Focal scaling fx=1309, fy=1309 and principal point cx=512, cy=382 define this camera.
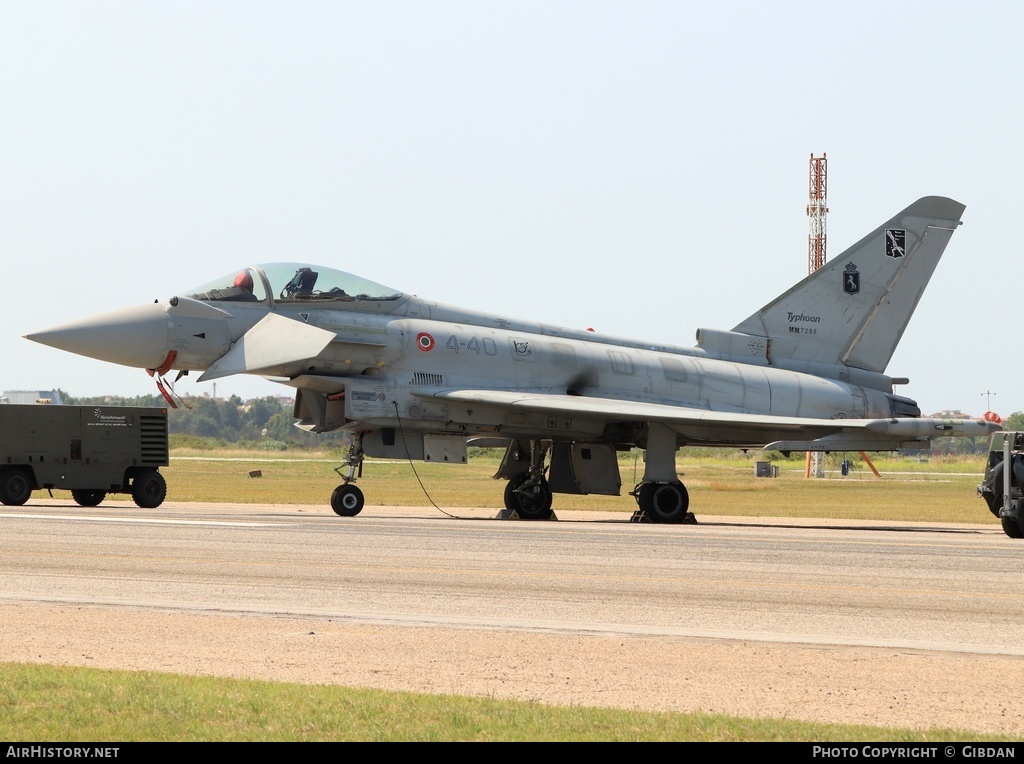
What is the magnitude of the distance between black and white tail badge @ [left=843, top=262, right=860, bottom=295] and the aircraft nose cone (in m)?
14.4

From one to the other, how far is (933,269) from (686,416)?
25.6 feet

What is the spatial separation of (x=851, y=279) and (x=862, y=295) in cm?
42

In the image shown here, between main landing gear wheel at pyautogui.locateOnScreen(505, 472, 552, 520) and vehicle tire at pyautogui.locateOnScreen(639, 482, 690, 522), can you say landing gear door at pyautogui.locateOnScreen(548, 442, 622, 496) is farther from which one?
vehicle tire at pyautogui.locateOnScreen(639, 482, 690, 522)

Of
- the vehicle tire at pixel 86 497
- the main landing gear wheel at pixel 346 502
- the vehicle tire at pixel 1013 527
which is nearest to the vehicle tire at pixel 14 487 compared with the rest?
the vehicle tire at pixel 86 497

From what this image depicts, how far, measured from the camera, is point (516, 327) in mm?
26438

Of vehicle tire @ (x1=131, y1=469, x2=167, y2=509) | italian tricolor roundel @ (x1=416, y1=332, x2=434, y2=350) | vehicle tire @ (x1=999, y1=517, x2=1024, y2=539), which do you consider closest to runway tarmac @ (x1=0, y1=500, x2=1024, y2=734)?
vehicle tire @ (x1=999, y1=517, x2=1024, y2=539)

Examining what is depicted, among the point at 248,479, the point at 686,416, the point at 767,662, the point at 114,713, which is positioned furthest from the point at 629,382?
the point at 248,479

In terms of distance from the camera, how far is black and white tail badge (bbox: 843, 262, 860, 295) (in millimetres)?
28250

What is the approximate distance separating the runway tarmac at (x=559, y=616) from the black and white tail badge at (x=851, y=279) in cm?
1098

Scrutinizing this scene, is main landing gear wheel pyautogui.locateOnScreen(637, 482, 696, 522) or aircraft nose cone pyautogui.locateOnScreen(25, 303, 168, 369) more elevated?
aircraft nose cone pyautogui.locateOnScreen(25, 303, 168, 369)

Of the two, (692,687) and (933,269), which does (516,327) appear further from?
(692,687)

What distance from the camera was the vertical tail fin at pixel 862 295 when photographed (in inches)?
1102

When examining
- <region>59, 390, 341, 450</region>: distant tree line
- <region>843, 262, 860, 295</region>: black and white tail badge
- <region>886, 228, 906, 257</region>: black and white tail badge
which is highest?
<region>886, 228, 906, 257</region>: black and white tail badge

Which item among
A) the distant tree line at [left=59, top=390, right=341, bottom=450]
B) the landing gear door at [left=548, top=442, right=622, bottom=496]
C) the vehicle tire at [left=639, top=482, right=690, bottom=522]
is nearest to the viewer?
the vehicle tire at [left=639, top=482, right=690, bottom=522]
